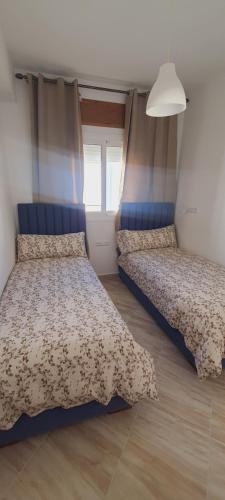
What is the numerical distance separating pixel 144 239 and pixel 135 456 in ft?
7.59

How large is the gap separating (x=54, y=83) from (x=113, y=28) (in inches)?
39.8

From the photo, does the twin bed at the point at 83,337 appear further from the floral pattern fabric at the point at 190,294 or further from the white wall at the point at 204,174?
the white wall at the point at 204,174

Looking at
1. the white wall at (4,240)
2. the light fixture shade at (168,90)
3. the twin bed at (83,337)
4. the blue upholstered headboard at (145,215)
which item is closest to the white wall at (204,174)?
the blue upholstered headboard at (145,215)

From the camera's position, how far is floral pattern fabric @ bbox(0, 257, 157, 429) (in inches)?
45.3

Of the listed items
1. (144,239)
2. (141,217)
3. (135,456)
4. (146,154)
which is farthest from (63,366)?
(146,154)

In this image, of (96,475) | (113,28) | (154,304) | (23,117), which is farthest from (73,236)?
(96,475)

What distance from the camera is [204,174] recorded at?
2.91 m

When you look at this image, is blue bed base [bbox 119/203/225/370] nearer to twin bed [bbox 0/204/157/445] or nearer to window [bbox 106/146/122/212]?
window [bbox 106/146/122/212]

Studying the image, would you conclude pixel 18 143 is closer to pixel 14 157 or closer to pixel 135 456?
pixel 14 157

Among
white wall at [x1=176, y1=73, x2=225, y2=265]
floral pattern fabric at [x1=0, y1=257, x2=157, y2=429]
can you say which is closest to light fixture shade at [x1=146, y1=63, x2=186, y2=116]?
white wall at [x1=176, y1=73, x2=225, y2=265]

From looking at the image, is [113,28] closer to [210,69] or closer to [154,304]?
[210,69]

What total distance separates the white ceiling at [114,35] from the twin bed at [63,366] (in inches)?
84.2

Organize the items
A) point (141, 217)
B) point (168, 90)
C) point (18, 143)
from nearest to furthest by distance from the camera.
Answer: point (168, 90), point (18, 143), point (141, 217)

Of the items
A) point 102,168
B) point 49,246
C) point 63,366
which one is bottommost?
point 63,366
